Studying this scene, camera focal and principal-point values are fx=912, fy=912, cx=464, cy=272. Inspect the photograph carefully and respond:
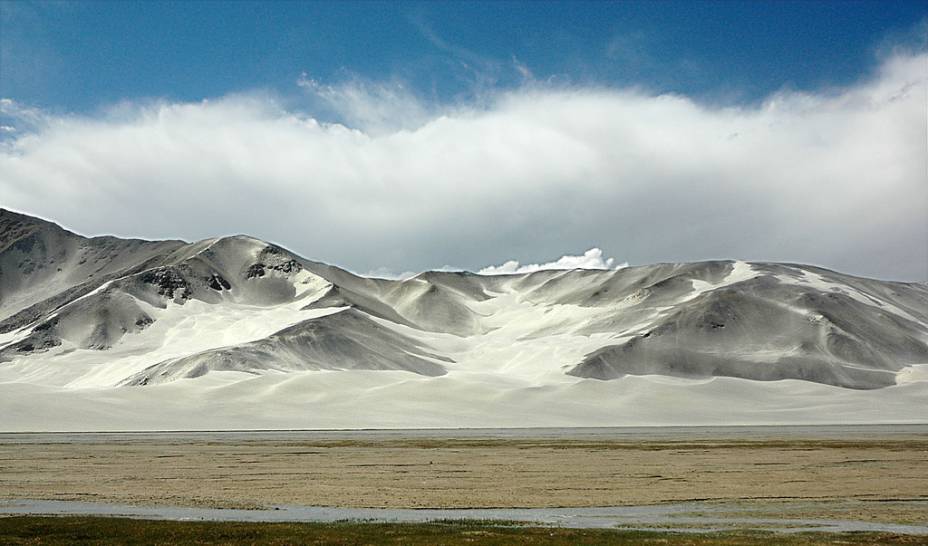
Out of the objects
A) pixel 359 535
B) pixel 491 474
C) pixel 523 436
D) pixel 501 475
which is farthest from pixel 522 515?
pixel 523 436

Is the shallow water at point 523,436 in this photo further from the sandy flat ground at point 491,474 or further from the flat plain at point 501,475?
the sandy flat ground at point 491,474

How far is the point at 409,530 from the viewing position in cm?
3028

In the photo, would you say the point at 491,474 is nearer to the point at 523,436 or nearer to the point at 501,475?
the point at 501,475

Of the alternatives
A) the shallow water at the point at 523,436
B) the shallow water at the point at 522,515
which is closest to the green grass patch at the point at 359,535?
the shallow water at the point at 522,515

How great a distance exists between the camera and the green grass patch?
89.7 ft

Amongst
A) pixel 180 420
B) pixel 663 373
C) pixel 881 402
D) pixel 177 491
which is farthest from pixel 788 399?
pixel 177 491

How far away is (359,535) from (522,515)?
823 centimetres

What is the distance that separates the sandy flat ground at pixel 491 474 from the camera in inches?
1567

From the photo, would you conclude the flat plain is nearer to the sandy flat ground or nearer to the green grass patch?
the sandy flat ground

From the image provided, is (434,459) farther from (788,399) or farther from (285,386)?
(788,399)

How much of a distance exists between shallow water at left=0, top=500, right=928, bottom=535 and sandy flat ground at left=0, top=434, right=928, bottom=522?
67.3 inches

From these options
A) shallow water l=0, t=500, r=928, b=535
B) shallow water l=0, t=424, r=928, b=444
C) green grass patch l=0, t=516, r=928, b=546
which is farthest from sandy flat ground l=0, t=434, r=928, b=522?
shallow water l=0, t=424, r=928, b=444

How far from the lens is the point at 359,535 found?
28938 mm

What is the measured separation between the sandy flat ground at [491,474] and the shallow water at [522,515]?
1709 mm
